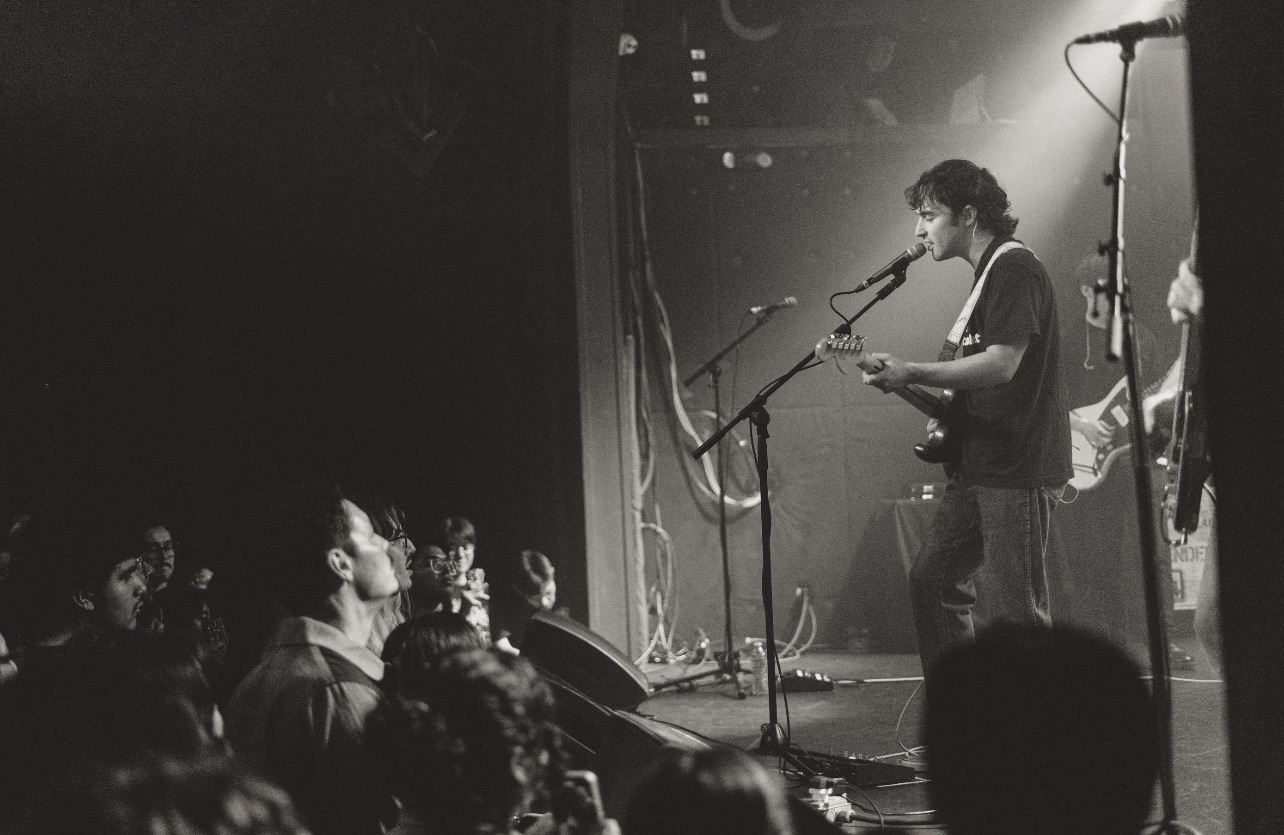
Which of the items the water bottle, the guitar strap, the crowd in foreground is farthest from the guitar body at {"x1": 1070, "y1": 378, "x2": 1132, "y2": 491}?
the crowd in foreground

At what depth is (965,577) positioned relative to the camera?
11.8 ft

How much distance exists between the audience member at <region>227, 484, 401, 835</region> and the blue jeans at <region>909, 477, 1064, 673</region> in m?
1.76

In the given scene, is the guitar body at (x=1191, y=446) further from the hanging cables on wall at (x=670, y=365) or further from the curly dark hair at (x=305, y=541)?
the hanging cables on wall at (x=670, y=365)

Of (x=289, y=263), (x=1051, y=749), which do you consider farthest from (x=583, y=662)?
(x=289, y=263)

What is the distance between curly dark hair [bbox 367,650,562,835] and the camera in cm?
175

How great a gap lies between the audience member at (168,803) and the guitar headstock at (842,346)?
2.77m

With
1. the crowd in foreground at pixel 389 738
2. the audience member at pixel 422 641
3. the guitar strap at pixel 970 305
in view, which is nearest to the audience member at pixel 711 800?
the crowd in foreground at pixel 389 738

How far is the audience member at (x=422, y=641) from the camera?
237 cm

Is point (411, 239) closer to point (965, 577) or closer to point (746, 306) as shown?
point (746, 306)

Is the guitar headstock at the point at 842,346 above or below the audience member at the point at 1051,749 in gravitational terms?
above

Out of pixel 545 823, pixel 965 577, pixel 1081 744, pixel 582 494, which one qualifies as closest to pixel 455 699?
pixel 545 823

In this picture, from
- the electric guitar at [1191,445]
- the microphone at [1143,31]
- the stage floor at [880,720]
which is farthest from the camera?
the stage floor at [880,720]

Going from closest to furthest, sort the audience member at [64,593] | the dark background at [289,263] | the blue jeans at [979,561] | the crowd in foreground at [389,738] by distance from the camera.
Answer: the crowd in foreground at [389,738] < the blue jeans at [979,561] < the audience member at [64,593] < the dark background at [289,263]

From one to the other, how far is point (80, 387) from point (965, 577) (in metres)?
4.40
